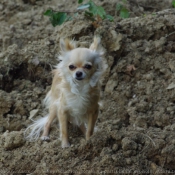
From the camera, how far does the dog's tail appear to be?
5.52 m

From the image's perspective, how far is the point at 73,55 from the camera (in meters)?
4.96

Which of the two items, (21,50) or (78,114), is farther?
(21,50)

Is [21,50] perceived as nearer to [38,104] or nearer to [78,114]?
[38,104]

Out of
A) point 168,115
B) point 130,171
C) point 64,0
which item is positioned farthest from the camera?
point 64,0

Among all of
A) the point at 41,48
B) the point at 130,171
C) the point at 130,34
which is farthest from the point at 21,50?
the point at 130,171

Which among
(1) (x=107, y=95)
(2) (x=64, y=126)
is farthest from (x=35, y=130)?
(1) (x=107, y=95)

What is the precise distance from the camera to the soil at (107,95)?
→ 4848mm

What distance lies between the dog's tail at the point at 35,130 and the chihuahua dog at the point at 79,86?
5 cm

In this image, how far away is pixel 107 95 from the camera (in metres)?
6.43

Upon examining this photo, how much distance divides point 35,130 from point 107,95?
1.27m

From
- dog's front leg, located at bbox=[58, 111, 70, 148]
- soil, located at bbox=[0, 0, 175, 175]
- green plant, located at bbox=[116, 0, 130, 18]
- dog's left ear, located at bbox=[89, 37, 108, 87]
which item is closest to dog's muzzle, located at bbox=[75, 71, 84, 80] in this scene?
dog's left ear, located at bbox=[89, 37, 108, 87]

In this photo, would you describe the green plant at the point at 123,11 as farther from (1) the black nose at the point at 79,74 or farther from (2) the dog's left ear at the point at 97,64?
(1) the black nose at the point at 79,74

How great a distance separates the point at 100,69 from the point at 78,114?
0.60 meters

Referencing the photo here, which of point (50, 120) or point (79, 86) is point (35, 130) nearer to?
point (50, 120)
